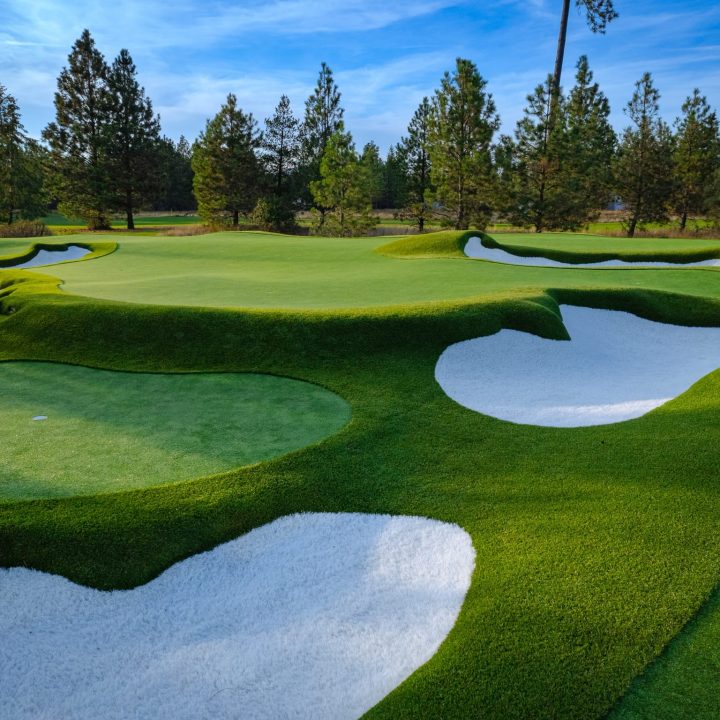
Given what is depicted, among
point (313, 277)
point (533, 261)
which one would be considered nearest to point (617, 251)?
point (533, 261)

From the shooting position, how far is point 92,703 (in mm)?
2826

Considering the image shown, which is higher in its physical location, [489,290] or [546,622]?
[489,290]

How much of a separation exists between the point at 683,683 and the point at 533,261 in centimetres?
1527

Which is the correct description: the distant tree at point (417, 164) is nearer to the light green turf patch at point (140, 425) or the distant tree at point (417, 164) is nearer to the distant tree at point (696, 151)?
the distant tree at point (696, 151)

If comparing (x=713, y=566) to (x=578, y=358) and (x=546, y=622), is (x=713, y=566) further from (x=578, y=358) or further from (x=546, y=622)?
(x=578, y=358)

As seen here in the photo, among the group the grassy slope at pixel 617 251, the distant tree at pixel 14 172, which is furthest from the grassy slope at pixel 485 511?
the distant tree at pixel 14 172

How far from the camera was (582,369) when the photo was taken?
7930mm

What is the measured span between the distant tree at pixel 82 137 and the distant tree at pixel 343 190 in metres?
16.9

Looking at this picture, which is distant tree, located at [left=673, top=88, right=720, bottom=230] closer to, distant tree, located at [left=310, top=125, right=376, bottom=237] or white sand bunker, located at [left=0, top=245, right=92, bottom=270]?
distant tree, located at [left=310, top=125, right=376, bottom=237]

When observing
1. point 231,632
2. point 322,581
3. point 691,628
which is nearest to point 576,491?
point 691,628

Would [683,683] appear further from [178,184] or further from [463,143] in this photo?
[178,184]

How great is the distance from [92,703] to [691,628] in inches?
125

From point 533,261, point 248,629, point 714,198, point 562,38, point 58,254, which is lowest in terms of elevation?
point 248,629

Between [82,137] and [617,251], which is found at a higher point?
[82,137]
